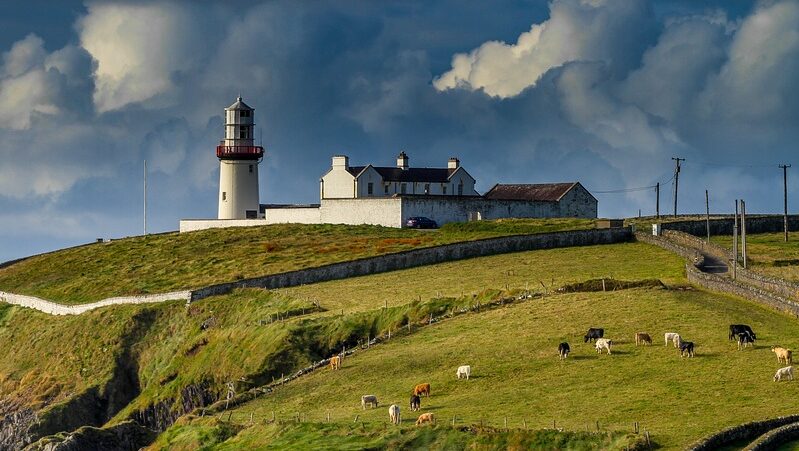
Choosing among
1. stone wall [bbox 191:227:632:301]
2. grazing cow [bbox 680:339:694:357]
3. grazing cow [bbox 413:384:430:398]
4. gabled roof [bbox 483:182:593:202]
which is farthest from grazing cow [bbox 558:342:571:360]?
→ gabled roof [bbox 483:182:593:202]

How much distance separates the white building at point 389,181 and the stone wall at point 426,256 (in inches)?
1375

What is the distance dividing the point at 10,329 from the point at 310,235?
31.1 meters

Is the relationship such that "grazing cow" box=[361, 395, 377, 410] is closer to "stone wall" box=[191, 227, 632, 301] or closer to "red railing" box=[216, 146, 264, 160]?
"stone wall" box=[191, 227, 632, 301]

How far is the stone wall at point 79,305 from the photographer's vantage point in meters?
98.8

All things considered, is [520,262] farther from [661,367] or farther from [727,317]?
[661,367]

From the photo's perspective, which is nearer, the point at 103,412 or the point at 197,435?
the point at 197,435

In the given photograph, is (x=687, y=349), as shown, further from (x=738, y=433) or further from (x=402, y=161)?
(x=402, y=161)

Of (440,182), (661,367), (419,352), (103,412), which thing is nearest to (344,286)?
(103,412)

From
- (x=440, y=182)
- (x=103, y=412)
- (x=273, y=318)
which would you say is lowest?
(x=103, y=412)

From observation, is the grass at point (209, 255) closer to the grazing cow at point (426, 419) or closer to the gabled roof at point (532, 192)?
the gabled roof at point (532, 192)

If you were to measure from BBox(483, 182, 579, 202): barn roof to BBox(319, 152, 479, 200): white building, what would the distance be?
3.99m

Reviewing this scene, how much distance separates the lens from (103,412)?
85.6 meters

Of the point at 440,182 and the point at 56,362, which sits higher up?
the point at 440,182

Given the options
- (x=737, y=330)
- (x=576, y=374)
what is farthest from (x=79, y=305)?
(x=737, y=330)
